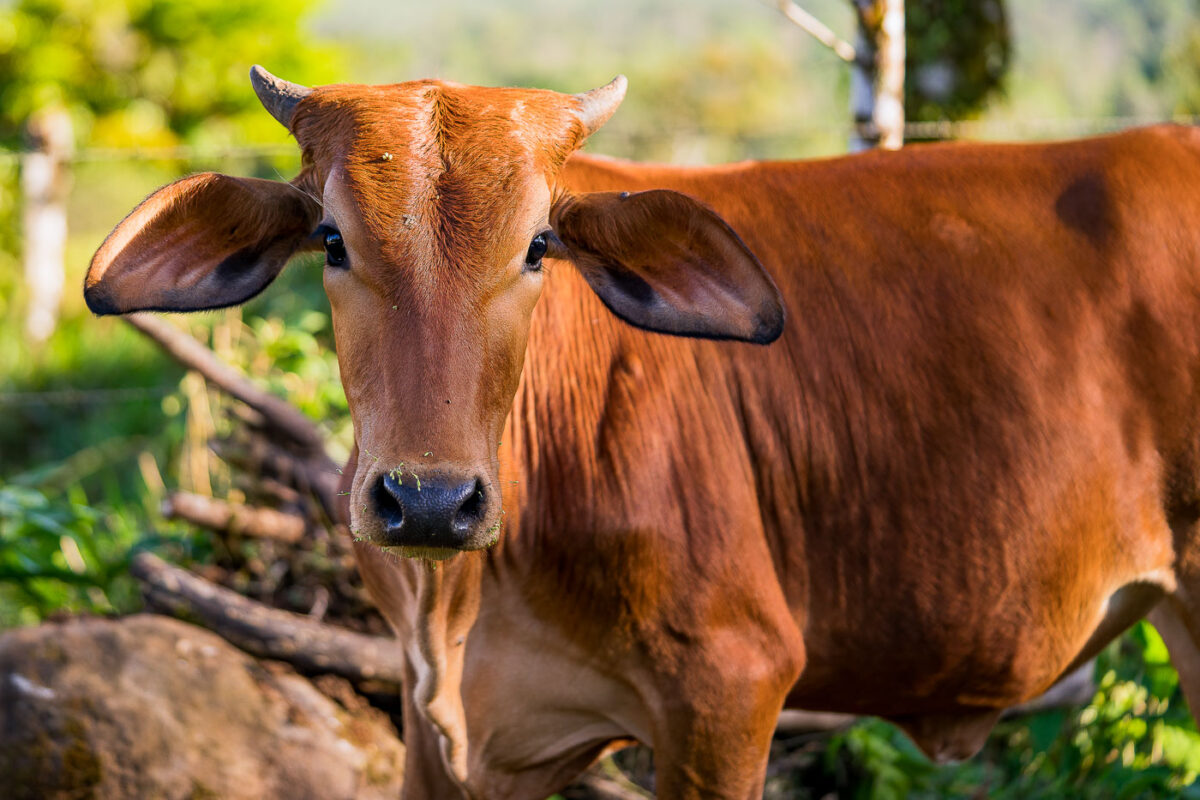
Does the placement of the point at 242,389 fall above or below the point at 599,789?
above

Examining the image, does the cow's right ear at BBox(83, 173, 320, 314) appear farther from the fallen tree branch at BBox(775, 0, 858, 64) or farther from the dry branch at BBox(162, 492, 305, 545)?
the fallen tree branch at BBox(775, 0, 858, 64)

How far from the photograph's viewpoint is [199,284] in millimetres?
2562

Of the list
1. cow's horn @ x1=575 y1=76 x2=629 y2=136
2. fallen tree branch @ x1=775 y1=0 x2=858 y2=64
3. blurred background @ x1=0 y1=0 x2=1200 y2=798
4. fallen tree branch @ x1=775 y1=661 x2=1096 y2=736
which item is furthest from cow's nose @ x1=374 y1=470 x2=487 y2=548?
fallen tree branch @ x1=775 y1=0 x2=858 y2=64

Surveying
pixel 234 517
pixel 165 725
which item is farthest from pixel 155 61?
pixel 165 725

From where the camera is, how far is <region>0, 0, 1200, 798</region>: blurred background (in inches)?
168

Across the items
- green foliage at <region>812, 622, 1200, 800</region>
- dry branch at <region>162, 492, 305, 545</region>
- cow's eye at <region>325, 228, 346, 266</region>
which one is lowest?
green foliage at <region>812, 622, 1200, 800</region>

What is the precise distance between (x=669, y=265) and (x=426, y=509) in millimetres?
793

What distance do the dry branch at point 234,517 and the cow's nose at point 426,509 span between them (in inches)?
96.4

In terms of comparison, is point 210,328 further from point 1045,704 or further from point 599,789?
point 1045,704

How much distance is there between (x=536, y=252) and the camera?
2.40 m

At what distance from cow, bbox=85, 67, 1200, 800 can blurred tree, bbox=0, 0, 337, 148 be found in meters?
13.4

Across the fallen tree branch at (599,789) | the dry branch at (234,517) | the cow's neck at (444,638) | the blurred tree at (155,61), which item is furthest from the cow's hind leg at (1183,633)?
the blurred tree at (155,61)

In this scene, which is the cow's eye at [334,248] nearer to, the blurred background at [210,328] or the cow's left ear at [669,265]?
the cow's left ear at [669,265]

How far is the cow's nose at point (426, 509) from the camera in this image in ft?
6.88
